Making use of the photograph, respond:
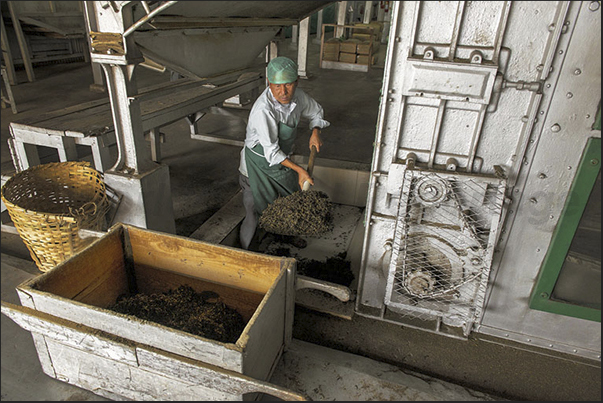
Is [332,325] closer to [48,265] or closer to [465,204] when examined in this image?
[465,204]

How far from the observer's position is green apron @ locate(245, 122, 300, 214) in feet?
8.80

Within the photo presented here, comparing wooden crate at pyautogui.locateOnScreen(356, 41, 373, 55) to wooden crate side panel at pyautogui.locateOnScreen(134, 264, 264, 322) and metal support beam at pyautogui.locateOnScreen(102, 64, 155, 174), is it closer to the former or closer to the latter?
metal support beam at pyautogui.locateOnScreen(102, 64, 155, 174)

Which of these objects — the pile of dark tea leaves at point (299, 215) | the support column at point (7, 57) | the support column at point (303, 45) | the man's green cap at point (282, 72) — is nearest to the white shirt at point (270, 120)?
the man's green cap at point (282, 72)

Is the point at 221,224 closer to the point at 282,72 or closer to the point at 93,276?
the point at 93,276

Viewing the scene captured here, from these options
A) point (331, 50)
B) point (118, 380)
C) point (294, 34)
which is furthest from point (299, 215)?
point (294, 34)

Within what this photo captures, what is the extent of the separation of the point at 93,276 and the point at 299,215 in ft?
3.81

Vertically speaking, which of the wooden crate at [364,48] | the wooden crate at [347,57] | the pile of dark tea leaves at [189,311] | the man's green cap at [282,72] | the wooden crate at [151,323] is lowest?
the pile of dark tea leaves at [189,311]

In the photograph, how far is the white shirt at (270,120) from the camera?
2.48 meters

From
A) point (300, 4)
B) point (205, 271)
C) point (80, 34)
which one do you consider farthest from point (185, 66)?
point (80, 34)

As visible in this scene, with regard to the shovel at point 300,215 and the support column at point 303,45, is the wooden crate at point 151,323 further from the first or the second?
the support column at point 303,45

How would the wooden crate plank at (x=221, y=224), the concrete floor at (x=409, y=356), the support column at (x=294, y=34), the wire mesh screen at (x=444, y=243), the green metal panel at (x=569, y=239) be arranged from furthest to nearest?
the support column at (x=294, y=34) → the wooden crate plank at (x=221, y=224) → the concrete floor at (x=409, y=356) → the wire mesh screen at (x=444, y=243) → the green metal panel at (x=569, y=239)

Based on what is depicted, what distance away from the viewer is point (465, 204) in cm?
194

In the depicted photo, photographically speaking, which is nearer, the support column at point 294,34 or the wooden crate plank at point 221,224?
the wooden crate plank at point 221,224

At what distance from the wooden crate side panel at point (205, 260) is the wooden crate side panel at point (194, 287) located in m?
0.04
